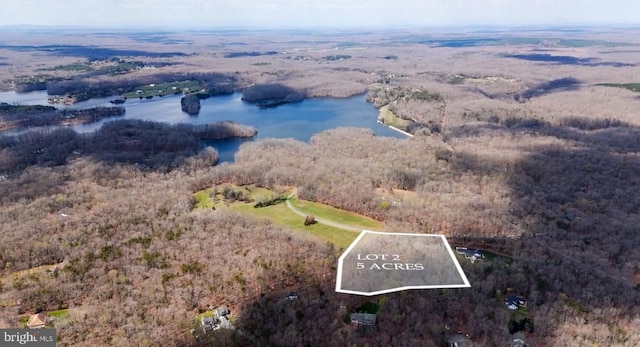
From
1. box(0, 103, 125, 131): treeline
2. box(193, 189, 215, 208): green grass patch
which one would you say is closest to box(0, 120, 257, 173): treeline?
box(193, 189, 215, 208): green grass patch

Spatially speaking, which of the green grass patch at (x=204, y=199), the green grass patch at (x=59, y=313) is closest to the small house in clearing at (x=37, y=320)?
the green grass patch at (x=59, y=313)

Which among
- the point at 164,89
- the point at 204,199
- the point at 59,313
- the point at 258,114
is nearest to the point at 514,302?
the point at 59,313

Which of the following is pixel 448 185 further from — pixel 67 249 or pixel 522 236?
pixel 67 249

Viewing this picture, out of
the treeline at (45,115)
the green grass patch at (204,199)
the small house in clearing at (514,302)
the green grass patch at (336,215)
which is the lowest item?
the small house in clearing at (514,302)

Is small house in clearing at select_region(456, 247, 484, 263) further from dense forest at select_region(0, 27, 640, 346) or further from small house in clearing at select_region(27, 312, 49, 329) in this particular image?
small house in clearing at select_region(27, 312, 49, 329)

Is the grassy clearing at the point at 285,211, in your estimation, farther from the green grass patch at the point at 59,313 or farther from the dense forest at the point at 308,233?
the green grass patch at the point at 59,313

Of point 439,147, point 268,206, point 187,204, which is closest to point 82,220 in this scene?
point 187,204
